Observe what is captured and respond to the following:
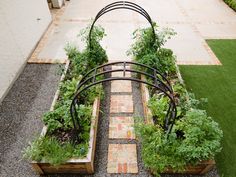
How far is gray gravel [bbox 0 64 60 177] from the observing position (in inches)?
146

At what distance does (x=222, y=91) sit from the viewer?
195 inches

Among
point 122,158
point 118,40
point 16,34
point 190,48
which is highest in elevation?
point 16,34

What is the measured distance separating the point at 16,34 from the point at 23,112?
223cm

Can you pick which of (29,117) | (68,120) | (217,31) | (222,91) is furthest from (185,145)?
(217,31)

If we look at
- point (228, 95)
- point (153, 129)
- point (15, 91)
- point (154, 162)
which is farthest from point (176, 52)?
point (15, 91)

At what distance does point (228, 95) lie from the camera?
4848mm

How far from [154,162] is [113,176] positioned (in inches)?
29.0

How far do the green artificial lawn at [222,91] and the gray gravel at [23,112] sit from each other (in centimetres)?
330

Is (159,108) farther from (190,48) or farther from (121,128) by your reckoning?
(190,48)

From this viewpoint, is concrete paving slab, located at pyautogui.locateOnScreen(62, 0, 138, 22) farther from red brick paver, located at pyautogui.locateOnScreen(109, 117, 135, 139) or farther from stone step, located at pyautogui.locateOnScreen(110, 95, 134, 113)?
red brick paver, located at pyautogui.locateOnScreen(109, 117, 135, 139)

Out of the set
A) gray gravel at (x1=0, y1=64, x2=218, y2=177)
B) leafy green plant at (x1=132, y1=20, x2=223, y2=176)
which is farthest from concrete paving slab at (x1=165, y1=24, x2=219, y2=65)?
leafy green plant at (x1=132, y1=20, x2=223, y2=176)

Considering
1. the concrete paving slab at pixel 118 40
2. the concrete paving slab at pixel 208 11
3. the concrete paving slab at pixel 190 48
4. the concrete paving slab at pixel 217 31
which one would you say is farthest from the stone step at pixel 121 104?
the concrete paving slab at pixel 208 11

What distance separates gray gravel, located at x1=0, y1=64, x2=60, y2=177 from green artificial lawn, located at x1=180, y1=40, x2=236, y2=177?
3304mm

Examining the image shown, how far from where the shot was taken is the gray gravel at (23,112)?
12.1 ft
